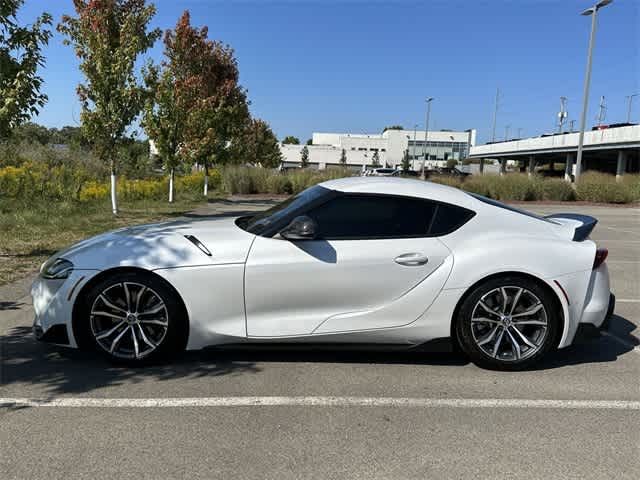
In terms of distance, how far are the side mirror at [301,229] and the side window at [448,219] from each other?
36.3 inches

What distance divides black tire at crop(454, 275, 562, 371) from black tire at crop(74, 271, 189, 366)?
208cm

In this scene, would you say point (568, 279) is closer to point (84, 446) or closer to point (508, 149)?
point (84, 446)

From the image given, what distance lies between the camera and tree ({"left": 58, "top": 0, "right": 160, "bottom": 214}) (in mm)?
13508

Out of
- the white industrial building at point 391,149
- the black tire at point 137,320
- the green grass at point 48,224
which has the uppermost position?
the white industrial building at point 391,149

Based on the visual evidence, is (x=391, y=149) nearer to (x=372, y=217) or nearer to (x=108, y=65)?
(x=108, y=65)

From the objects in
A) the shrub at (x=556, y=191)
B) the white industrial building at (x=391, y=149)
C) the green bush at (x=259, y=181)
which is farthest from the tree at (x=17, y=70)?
the white industrial building at (x=391, y=149)

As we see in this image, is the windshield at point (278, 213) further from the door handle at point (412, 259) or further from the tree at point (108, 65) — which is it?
the tree at point (108, 65)

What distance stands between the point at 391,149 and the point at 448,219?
4615 inches

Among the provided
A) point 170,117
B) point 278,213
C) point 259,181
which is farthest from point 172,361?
point 259,181

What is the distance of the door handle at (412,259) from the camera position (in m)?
3.83

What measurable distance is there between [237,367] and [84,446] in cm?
133

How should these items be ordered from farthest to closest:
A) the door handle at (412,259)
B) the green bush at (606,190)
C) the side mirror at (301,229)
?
the green bush at (606,190) → the door handle at (412,259) → the side mirror at (301,229)

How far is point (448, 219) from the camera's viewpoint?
4.02 metres

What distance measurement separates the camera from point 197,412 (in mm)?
3221
